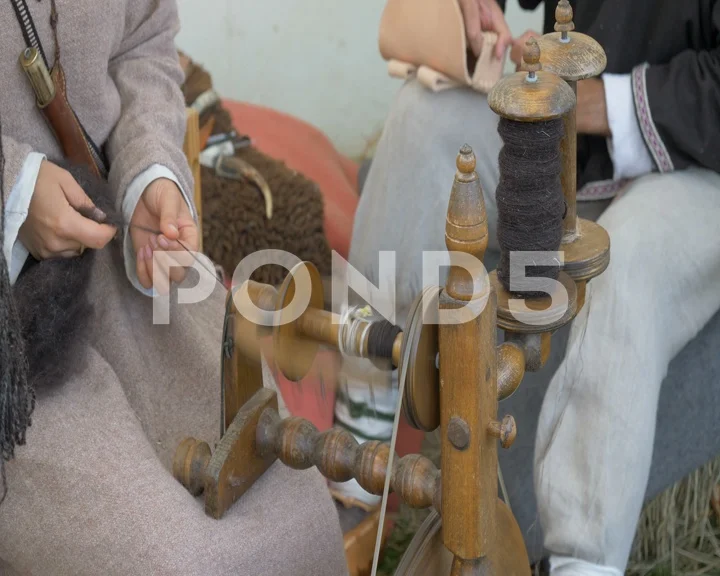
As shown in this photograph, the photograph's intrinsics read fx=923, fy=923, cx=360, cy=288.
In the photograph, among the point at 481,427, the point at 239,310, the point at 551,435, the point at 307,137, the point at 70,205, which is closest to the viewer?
the point at 481,427

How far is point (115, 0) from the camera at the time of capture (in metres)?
1.06

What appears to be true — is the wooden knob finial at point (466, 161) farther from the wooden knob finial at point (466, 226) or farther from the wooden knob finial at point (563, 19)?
the wooden knob finial at point (563, 19)

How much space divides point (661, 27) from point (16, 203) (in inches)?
38.6

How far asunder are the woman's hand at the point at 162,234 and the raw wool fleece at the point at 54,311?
40mm

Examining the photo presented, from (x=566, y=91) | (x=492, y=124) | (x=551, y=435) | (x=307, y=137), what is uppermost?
(x=566, y=91)

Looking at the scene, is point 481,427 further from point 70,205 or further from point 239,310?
point 70,205

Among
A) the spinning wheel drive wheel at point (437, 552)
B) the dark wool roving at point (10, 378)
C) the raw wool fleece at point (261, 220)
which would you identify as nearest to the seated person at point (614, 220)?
the raw wool fleece at point (261, 220)

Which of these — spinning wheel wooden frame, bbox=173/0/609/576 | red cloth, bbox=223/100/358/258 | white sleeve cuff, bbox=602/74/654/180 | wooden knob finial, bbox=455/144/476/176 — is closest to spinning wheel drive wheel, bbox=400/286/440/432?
spinning wheel wooden frame, bbox=173/0/609/576

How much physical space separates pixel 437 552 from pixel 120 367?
0.43 m

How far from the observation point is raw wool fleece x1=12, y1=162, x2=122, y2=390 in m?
0.96

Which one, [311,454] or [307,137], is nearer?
[311,454]

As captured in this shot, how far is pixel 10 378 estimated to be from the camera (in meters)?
0.81

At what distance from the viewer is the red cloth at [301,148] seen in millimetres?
2203

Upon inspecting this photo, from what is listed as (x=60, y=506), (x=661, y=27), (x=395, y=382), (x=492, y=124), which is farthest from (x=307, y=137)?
(x=60, y=506)
